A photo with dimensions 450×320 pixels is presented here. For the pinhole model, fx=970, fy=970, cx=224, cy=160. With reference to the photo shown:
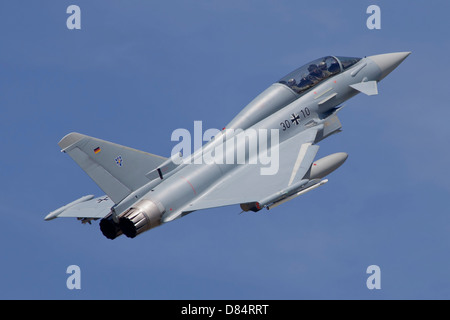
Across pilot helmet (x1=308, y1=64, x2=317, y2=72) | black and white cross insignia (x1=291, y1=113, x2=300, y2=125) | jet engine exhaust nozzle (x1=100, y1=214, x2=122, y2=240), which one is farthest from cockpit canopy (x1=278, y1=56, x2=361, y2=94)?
jet engine exhaust nozzle (x1=100, y1=214, x2=122, y2=240)

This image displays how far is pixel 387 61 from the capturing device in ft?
126

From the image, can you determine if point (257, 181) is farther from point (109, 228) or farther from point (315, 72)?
point (315, 72)

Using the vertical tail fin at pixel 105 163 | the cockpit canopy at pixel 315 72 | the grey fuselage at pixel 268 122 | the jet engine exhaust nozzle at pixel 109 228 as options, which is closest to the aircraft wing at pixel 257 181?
the grey fuselage at pixel 268 122

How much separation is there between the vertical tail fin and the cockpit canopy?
7.99m

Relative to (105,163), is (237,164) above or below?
above

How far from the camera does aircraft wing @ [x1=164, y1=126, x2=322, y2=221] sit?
3156 centimetres

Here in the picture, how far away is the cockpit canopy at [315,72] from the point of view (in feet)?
120

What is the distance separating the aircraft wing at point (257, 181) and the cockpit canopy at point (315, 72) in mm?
3041

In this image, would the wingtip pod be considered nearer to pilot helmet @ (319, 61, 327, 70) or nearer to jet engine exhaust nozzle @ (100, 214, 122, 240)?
jet engine exhaust nozzle @ (100, 214, 122, 240)

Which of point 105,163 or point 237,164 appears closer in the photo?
point 105,163

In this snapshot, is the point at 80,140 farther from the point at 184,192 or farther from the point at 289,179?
the point at 289,179

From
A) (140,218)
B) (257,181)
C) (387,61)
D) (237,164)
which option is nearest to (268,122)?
(237,164)

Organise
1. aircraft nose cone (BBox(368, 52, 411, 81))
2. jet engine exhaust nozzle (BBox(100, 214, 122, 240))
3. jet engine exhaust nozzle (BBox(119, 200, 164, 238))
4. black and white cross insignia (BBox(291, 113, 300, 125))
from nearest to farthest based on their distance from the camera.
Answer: jet engine exhaust nozzle (BBox(119, 200, 164, 238)) → jet engine exhaust nozzle (BBox(100, 214, 122, 240)) → black and white cross insignia (BBox(291, 113, 300, 125)) → aircraft nose cone (BBox(368, 52, 411, 81))

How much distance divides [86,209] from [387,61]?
13588mm
